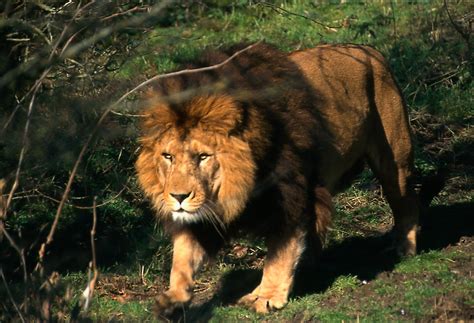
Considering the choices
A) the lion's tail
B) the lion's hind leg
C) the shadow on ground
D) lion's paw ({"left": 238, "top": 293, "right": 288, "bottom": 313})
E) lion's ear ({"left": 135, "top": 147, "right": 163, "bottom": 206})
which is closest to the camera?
lion's ear ({"left": 135, "top": 147, "right": 163, "bottom": 206})

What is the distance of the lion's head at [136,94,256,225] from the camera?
604cm

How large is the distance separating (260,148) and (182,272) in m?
0.91

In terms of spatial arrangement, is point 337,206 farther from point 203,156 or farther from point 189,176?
point 189,176

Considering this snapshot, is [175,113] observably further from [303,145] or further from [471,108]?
[471,108]

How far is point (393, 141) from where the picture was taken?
779 cm

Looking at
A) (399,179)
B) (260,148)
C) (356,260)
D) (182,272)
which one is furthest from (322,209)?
(399,179)

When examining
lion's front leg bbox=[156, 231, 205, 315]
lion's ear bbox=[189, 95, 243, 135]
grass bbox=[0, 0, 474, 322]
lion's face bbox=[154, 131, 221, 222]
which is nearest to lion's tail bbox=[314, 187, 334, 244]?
grass bbox=[0, 0, 474, 322]

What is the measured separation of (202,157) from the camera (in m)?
6.14

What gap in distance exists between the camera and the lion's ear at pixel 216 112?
239 inches

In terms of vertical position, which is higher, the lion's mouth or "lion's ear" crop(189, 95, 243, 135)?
"lion's ear" crop(189, 95, 243, 135)

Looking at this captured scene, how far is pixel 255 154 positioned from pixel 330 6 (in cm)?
650

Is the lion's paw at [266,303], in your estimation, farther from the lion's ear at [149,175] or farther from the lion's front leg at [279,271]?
the lion's ear at [149,175]

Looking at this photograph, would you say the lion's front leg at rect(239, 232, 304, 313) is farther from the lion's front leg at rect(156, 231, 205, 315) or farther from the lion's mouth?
the lion's mouth

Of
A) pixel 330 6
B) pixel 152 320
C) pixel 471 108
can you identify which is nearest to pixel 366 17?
pixel 330 6
